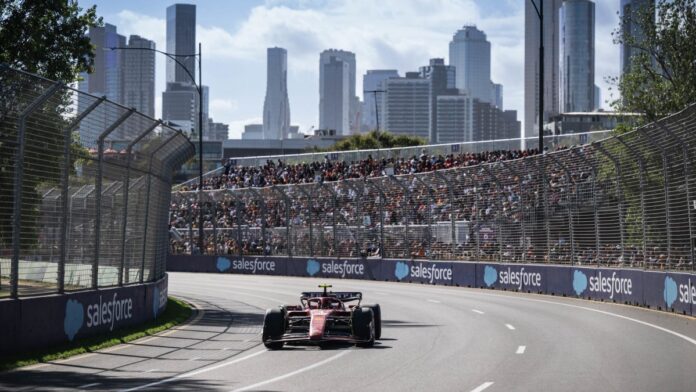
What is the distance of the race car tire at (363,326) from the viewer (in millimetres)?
19719

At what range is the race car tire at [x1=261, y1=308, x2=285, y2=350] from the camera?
1989cm

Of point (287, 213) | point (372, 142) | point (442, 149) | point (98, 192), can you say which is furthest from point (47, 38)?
point (372, 142)

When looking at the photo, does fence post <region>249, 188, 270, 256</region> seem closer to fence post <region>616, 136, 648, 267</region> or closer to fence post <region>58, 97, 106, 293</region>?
fence post <region>616, 136, 648, 267</region>

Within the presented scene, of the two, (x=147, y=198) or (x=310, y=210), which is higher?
(x=310, y=210)

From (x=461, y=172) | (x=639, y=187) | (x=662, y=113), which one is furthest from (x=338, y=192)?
(x=639, y=187)

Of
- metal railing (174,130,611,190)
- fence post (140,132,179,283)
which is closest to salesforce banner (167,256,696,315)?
fence post (140,132,179,283)

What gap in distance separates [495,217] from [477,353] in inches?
941

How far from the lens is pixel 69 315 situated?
19609mm

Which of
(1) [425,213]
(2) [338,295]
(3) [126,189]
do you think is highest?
(1) [425,213]

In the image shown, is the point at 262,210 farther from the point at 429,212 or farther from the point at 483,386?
the point at 483,386

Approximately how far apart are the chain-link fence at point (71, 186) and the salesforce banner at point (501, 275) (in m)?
11.7

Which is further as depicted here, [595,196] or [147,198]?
[595,196]

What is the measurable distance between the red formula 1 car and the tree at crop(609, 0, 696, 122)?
2711 centimetres

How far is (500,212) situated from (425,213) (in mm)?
5612
